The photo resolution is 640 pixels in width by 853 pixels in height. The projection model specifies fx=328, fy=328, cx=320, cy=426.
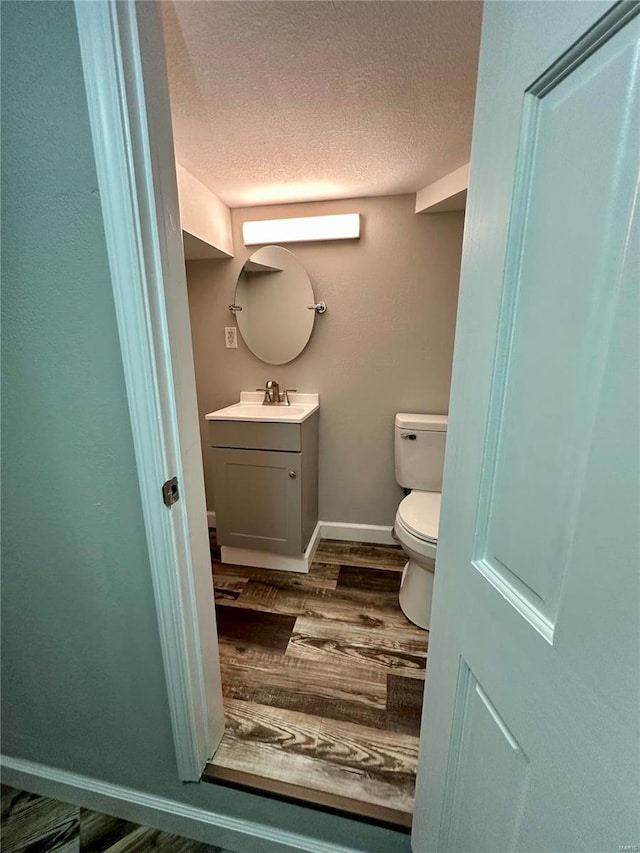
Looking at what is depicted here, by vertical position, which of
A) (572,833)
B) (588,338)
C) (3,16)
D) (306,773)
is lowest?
(306,773)

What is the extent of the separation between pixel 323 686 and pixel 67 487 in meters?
1.10

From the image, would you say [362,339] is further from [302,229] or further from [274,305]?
[302,229]

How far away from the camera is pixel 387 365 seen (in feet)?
6.20

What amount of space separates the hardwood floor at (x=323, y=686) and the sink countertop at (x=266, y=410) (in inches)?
34.3

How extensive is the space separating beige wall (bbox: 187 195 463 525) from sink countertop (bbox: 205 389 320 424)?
→ 58 millimetres

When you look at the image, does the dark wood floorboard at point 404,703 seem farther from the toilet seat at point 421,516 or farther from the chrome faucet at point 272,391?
the chrome faucet at point 272,391

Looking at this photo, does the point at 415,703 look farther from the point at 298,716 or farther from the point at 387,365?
the point at 387,365

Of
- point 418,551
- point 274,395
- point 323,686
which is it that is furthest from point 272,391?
point 323,686


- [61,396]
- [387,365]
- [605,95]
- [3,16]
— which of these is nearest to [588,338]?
[605,95]

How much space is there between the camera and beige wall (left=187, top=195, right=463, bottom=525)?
1.74 metres

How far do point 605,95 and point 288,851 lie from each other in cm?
155

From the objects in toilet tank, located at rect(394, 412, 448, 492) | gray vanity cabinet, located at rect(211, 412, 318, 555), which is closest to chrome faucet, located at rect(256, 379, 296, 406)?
gray vanity cabinet, located at rect(211, 412, 318, 555)

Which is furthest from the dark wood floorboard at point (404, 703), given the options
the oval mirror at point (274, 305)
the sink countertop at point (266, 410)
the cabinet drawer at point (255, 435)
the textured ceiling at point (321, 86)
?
the textured ceiling at point (321, 86)

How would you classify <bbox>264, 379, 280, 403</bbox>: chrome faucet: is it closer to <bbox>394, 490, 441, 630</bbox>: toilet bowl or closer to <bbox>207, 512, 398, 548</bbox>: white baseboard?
<bbox>207, 512, 398, 548</bbox>: white baseboard
